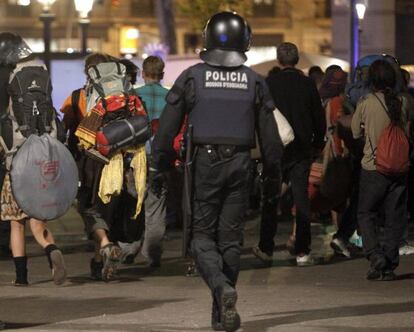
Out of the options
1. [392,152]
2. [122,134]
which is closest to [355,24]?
[392,152]

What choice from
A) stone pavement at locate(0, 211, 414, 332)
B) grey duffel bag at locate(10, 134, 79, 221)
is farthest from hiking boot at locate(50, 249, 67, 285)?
grey duffel bag at locate(10, 134, 79, 221)

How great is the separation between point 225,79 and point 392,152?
2.89 m

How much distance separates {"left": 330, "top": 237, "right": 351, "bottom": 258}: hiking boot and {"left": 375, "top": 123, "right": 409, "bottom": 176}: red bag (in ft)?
6.83

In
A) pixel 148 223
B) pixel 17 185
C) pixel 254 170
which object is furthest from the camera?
pixel 148 223

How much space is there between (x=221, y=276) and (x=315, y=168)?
199 inches

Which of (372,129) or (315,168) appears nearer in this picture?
(372,129)

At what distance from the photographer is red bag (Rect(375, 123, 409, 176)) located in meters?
11.5

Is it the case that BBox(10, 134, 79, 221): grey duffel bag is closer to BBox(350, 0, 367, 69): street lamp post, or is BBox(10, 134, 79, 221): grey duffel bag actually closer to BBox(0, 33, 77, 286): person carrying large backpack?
BBox(0, 33, 77, 286): person carrying large backpack

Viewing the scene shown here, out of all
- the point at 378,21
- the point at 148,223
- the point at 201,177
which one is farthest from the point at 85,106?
the point at 378,21

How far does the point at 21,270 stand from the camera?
11.4m

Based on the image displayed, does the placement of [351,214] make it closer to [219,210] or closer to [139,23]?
[219,210]

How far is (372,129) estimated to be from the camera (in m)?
11.6

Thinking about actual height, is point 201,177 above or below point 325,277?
above

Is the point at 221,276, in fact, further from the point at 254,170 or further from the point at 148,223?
the point at 148,223
